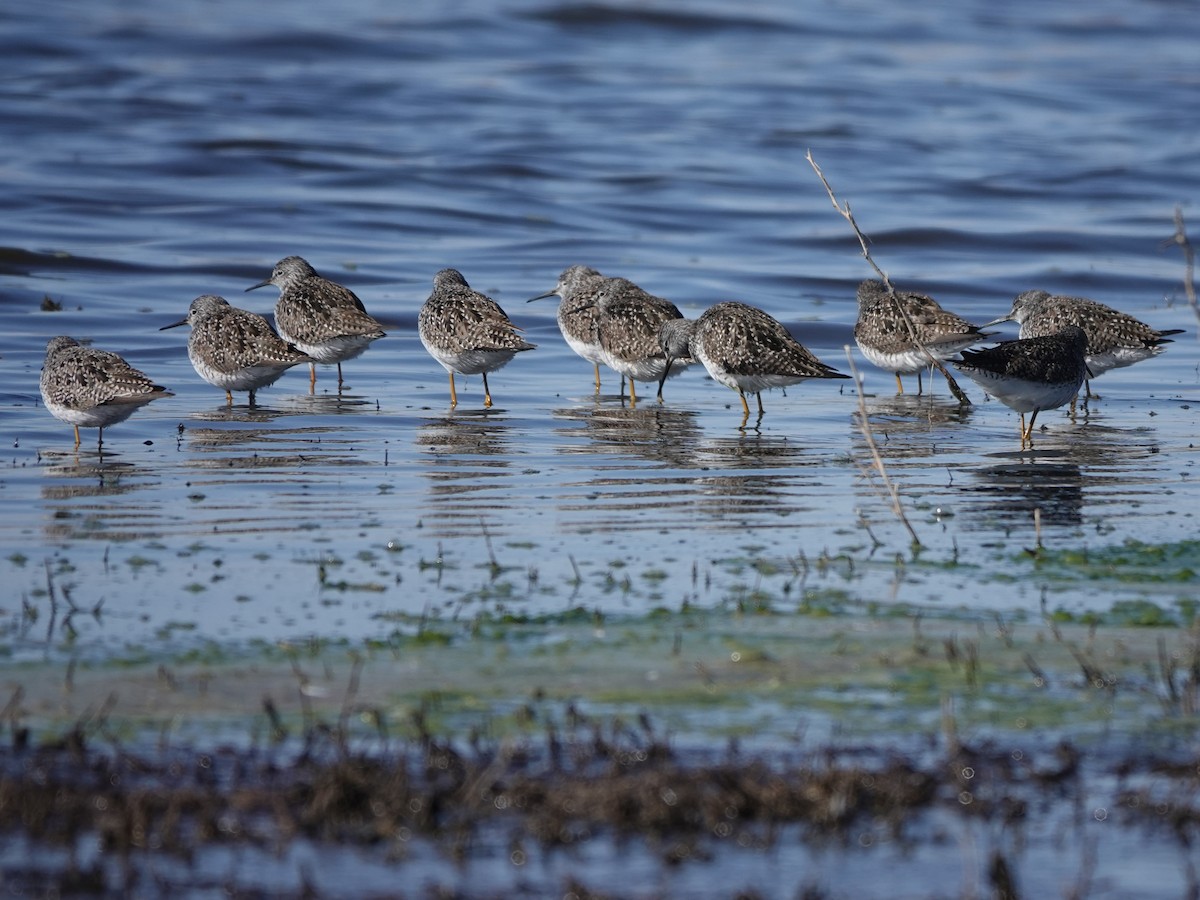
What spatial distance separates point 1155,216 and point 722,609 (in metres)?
21.2

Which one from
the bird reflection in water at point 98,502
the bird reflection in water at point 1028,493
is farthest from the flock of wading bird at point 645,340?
the bird reflection in water at point 98,502

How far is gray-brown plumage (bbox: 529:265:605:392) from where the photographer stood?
1583 centimetres

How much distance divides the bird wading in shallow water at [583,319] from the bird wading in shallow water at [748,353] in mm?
1466

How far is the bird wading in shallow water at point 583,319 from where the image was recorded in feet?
51.9

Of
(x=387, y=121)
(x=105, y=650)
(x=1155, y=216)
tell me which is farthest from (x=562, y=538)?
(x=387, y=121)

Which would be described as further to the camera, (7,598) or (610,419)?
(610,419)

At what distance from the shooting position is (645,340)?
49.5ft

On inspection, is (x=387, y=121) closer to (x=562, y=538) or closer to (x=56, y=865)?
(x=562, y=538)

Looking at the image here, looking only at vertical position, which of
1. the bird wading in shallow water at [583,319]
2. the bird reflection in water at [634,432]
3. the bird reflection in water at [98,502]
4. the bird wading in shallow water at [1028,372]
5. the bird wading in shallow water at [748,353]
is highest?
the bird wading in shallow water at [583,319]

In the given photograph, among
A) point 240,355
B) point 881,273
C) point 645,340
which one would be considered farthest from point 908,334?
point 240,355

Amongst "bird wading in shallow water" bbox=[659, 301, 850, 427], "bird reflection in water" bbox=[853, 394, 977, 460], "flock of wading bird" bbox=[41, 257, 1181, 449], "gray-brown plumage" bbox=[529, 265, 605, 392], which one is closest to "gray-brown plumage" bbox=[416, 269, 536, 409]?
"flock of wading bird" bbox=[41, 257, 1181, 449]

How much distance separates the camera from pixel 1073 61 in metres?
43.7

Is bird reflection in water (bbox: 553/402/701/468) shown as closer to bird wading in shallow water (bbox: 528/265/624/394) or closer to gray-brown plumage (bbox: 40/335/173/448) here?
bird wading in shallow water (bbox: 528/265/624/394)

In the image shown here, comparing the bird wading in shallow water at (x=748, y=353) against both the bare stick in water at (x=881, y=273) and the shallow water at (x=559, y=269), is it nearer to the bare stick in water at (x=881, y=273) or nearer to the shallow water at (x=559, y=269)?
the shallow water at (x=559, y=269)
